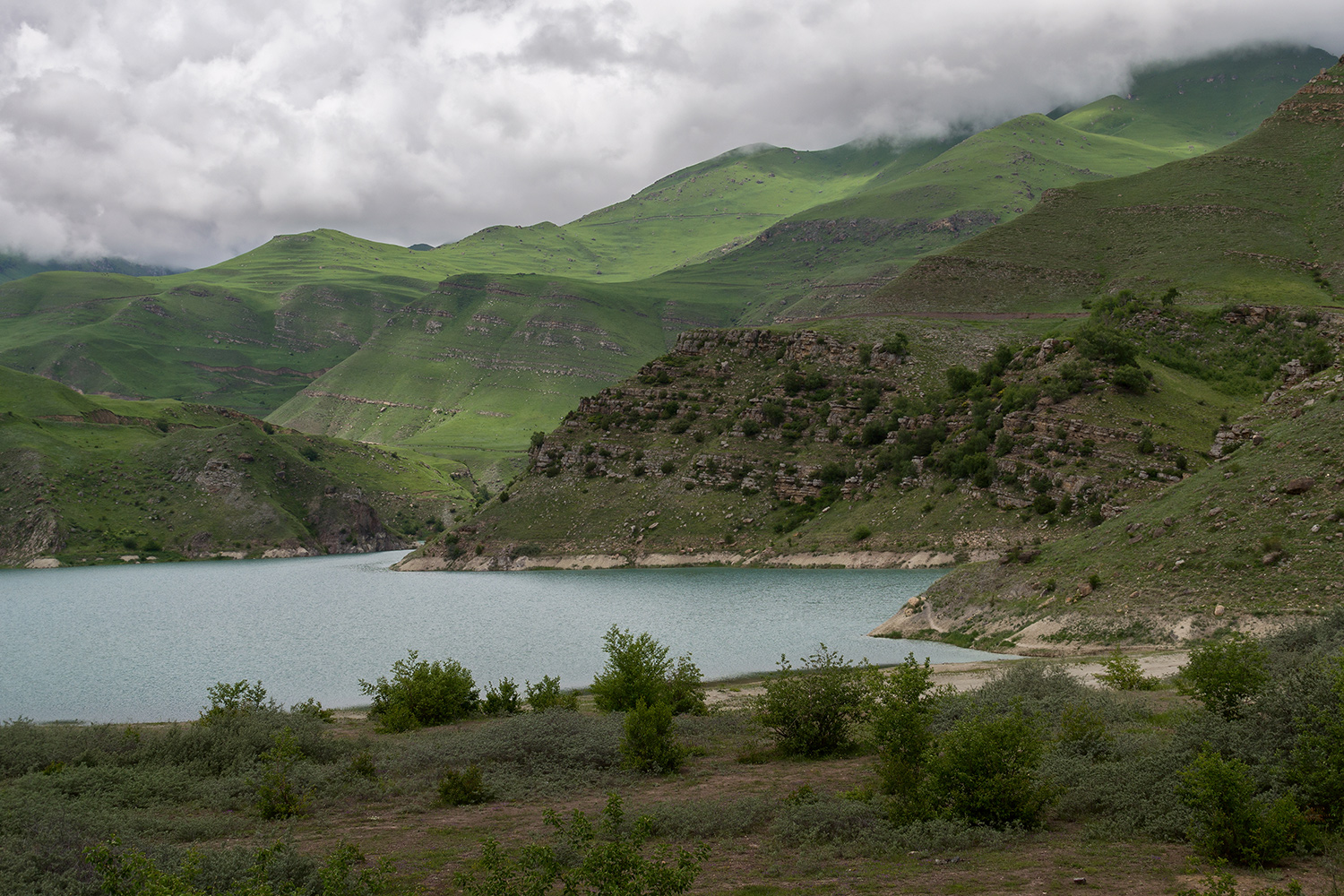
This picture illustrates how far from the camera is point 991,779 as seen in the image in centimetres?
1420

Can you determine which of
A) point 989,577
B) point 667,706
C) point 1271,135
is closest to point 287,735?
point 667,706

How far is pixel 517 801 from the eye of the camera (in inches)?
720

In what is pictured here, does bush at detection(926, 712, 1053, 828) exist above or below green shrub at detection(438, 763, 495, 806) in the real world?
above

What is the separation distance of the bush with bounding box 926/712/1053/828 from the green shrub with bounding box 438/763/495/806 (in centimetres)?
883

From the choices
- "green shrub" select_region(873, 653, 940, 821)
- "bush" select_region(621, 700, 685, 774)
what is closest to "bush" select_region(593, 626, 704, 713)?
"bush" select_region(621, 700, 685, 774)

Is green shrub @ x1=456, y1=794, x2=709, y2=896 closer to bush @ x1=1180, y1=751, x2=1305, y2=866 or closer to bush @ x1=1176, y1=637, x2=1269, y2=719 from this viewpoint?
bush @ x1=1180, y1=751, x2=1305, y2=866

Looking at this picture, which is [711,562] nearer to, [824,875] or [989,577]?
[989,577]

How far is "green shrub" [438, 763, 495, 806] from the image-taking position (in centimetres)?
1802

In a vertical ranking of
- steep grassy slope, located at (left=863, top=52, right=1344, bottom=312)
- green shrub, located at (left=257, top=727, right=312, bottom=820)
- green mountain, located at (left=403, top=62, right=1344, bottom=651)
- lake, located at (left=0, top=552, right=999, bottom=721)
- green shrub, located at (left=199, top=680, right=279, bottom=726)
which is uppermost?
steep grassy slope, located at (left=863, top=52, right=1344, bottom=312)

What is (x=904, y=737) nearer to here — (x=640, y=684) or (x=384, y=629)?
(x=640, y=684)

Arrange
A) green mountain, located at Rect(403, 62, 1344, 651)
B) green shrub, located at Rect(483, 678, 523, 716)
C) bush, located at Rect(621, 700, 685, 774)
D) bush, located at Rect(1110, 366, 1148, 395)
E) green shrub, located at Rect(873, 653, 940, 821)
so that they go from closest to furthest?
green shrub, located at Rect(873, 653, 940, 821), bush, located at Rect(621, 700, 685, 774), green shrub, located at Rect(483, 678, 523, 716), green mountain, located at Rect(403, 62, 1344, 651), bush, located at Rect(1110, 366, 1148, 395)

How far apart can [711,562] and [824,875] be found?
283 feet

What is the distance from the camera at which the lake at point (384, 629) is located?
41.2 metres

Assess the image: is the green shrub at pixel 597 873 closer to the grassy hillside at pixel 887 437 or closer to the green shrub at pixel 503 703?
the green shrub at pixel 503 703
